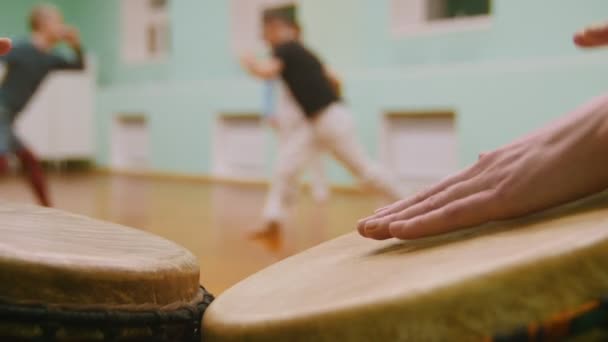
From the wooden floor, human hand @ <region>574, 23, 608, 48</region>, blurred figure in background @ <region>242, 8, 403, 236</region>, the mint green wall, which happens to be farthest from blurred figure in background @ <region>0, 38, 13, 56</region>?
the mint green wall

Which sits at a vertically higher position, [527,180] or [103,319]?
[527,180]

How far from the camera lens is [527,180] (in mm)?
821

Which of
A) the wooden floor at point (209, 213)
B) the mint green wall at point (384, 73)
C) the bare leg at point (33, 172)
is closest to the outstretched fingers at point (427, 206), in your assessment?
the wooden floor at point (209, 213)

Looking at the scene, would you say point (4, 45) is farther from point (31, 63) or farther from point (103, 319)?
point (31, 63)

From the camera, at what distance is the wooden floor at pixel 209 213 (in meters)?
2.99

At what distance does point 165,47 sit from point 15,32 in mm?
2246

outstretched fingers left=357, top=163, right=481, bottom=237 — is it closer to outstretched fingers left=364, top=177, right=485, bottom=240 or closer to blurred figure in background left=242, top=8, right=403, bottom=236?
outstretched fingers left=364, top=177, right=485, bottom=240

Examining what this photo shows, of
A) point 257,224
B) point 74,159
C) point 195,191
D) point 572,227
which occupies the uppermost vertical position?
point 572,227

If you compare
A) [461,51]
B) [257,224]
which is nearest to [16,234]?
[257,224]

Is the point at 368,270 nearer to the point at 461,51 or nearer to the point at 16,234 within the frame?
the point at 16,234

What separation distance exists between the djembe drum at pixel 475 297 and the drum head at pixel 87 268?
14 cm

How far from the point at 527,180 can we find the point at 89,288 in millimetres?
545

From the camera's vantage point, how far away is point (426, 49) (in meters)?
5.65

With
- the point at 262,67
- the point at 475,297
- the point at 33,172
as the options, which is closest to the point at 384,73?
the point at 262,67
